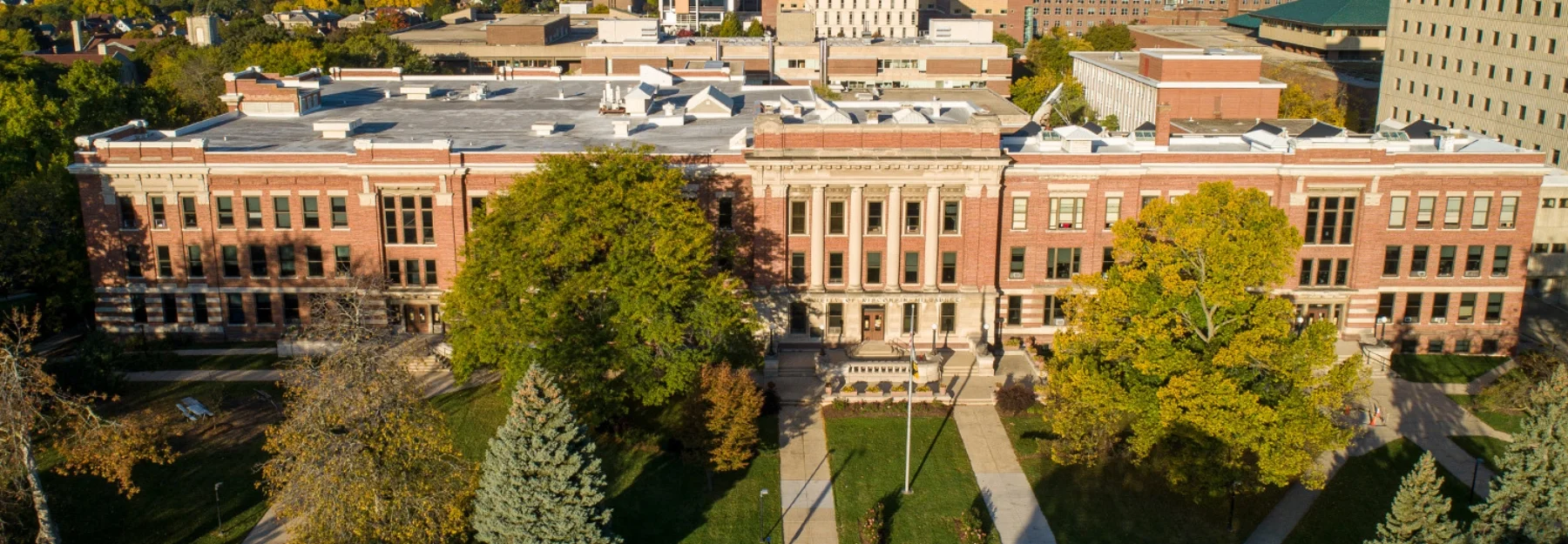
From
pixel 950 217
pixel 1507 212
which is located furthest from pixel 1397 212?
pixel 950 217

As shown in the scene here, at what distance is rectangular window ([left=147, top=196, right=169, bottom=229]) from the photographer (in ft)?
197

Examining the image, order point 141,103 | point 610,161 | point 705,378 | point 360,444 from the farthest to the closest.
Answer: point 141,103
point 610,161
point 705,378
point 360,444

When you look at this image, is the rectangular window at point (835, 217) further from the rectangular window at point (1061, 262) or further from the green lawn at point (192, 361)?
the green lawn at point (192, 361)

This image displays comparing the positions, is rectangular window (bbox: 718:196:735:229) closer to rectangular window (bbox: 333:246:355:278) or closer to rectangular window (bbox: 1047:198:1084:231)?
rectangular window (bbox: 1047:198:1084:231)

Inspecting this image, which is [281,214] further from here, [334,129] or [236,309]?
[334,129]

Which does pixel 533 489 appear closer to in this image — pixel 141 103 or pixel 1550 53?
pixel 141 103

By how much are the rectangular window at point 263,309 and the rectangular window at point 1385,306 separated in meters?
58.1

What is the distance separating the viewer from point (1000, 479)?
1893 inches

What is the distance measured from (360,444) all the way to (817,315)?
97.4 feet

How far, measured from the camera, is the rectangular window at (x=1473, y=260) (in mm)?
61062

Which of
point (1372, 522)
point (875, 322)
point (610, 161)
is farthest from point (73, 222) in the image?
point (1372, 522)

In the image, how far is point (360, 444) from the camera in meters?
35.8

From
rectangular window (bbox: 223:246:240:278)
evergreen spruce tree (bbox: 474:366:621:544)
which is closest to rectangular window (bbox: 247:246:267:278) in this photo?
rectangular window (bbox: 223:246:240:278)

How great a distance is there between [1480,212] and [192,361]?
216ft
